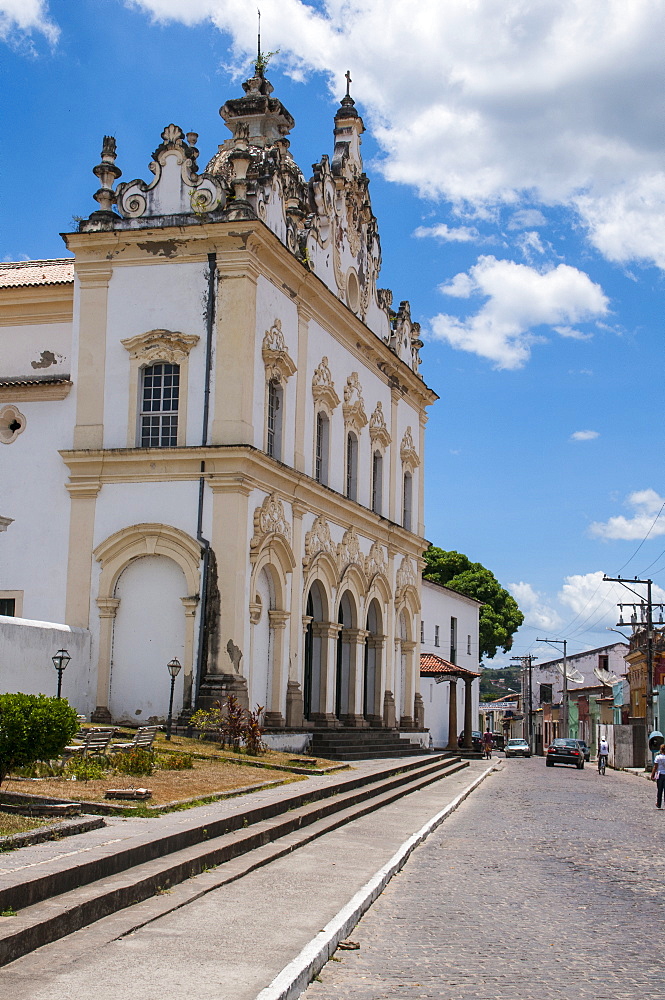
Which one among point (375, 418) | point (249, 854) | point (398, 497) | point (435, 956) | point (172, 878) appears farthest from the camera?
point (398, 497)

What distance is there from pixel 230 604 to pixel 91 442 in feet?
16.3

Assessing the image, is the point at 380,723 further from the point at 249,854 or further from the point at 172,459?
the point at 249,854

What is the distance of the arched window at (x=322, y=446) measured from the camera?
30.5m

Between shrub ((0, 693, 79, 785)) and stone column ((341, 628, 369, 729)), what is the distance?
21225mm

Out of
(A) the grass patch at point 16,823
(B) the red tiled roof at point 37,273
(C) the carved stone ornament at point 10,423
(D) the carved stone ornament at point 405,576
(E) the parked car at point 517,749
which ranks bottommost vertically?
(E) the parked car at point 517,749

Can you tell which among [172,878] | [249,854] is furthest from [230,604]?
[172,878]

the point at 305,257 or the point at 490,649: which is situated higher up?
the point at 305,257

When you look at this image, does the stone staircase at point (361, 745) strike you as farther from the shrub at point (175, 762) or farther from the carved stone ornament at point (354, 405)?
the shrub at point (175, 762)

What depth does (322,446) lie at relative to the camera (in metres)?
30.9

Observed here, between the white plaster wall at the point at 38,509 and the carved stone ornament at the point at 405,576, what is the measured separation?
558 inches

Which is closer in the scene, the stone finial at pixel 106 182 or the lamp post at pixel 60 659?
the lamp post at pixel 60 659

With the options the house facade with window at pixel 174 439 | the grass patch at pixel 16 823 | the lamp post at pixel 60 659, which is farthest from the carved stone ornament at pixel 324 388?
the grass patch at pixel 16 823

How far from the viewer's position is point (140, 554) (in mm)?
24828

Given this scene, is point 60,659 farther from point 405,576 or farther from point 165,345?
point 405,576
